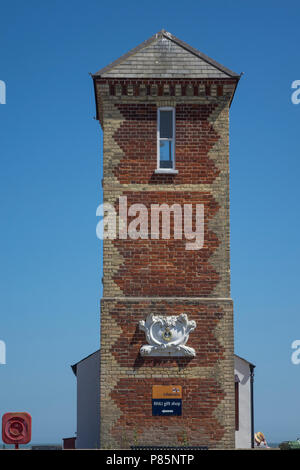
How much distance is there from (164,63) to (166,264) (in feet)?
22.5

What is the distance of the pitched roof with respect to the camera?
96.2 ft

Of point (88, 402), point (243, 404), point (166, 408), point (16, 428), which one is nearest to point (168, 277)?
point (166, 408)

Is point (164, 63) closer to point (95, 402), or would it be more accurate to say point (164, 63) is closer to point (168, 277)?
point (168, 277)

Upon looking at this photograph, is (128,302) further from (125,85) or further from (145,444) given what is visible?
(125,85)

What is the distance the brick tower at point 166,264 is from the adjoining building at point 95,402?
4.40m

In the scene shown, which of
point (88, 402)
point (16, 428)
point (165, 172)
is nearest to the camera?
point (16, 428)

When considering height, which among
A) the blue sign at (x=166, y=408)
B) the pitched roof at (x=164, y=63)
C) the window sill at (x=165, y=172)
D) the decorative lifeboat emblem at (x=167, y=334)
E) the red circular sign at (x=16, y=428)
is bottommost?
the red circular sign at (x=16, y=428)

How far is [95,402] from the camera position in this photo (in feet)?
106

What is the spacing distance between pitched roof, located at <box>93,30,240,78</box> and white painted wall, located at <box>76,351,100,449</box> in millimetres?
10255

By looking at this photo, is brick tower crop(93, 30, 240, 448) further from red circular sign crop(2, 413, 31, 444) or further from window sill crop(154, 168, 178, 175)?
red circular sign crop(2, 413, 31, 444)

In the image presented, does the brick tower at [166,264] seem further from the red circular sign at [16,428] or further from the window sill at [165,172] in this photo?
the red circular sign at [16,428]

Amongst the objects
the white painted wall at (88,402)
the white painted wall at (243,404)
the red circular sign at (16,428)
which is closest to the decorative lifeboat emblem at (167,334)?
the white painted wall at (88,402)

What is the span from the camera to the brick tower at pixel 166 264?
27750 millimetres
